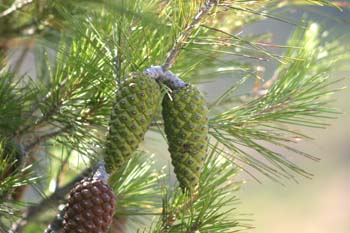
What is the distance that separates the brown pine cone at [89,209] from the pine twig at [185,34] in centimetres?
9

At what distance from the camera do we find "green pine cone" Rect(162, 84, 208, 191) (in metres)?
Result: 0.55

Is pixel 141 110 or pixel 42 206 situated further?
pixel 42 206

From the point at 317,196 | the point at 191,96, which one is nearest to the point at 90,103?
the point at 191,96

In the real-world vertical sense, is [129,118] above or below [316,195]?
below

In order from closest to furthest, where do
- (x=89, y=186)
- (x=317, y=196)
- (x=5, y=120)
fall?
(x=89, y=186) → (x=5, y=120) → (x=317, y=196)

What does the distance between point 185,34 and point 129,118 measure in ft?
0.26

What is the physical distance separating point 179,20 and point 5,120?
0.16 m

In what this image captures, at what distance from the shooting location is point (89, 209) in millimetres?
545

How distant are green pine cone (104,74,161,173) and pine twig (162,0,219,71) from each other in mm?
27

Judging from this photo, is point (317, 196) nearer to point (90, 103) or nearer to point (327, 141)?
point (327, 141)

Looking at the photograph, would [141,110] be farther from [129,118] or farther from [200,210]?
[200,210]

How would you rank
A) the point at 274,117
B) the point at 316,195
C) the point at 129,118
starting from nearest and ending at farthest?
the point at 129,118
the point at 274,117
the point at 316,195

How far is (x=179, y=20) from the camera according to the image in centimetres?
59

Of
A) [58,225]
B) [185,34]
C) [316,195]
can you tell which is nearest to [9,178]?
[58,225]
